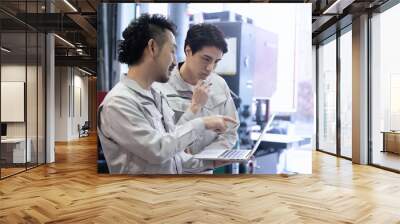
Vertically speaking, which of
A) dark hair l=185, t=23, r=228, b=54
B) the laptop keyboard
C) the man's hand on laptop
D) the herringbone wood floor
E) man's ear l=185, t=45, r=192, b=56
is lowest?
the herringbone wood floor

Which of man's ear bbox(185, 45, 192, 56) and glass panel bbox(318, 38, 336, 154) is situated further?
glass panel bbox(318, 38, 336, 154)

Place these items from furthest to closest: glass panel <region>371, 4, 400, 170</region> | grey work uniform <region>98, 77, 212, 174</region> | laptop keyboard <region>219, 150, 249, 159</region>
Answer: glass panel <region>371, 4, 400, 170</region>, laptop keyboard <region>219, 150, 249, 159</region>, grey work uniform <region>98, 77, 212, 174</region>

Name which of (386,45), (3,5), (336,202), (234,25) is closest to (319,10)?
(386,45)

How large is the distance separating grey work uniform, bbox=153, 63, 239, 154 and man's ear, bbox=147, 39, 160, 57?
430 mm

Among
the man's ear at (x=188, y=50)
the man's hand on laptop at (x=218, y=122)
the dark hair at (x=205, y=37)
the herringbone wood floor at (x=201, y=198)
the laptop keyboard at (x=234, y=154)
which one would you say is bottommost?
the herringbone wood floor at (x=201, y=198)

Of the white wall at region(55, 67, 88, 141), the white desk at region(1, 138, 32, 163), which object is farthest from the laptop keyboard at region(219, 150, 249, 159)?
the white wall at region(55, 67, 88, 141)

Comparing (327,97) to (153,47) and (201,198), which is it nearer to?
(153,47)

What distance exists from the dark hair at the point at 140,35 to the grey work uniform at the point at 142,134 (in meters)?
0.43

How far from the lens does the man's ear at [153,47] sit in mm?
6555

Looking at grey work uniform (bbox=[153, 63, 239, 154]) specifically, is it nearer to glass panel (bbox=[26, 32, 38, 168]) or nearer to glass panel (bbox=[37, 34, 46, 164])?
glass panel (bbox=[26, 32, 38, 168])

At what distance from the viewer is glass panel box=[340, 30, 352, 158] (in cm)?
938

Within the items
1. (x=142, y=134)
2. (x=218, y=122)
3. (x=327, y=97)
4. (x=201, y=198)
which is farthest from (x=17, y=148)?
(x=327, y=97)

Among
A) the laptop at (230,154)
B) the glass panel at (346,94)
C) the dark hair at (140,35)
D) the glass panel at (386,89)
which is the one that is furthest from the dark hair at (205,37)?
the glass panel at (346,94)

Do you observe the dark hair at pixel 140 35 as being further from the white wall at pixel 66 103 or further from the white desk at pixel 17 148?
the white wall at pixel 66 103
